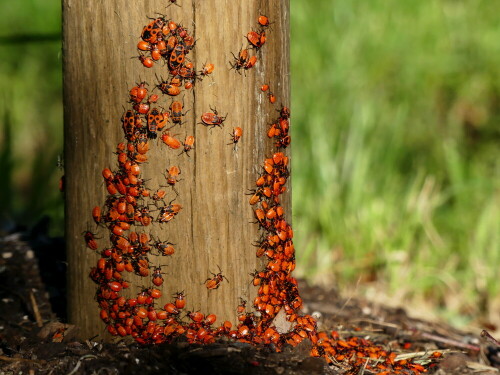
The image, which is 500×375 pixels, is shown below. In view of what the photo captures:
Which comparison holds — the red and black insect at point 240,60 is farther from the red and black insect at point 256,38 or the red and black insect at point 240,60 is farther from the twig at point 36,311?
the twig at point 36,311

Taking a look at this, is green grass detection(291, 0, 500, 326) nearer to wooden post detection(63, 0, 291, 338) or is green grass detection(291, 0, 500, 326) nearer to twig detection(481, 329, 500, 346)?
twig detection(481, 329, 500, 346)

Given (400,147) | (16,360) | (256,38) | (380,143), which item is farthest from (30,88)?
(256,38)

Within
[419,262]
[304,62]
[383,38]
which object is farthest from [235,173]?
[383,38]

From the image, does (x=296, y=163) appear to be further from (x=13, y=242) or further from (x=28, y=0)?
(x=28, y=0)

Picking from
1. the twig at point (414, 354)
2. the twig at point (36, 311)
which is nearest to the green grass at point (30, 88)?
the twig at point (36, 311)

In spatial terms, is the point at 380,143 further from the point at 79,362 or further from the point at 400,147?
the point at 79,362

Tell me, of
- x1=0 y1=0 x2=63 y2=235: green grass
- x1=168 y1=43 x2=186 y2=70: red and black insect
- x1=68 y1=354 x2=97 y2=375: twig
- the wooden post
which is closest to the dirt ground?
x1=68 y1=354 x2=97 y2=375: twig
